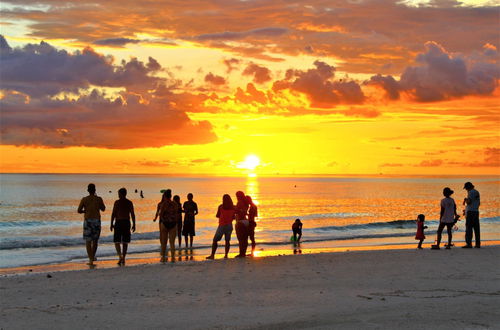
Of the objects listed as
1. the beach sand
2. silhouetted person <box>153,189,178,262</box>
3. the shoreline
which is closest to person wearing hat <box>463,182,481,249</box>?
the shoreline

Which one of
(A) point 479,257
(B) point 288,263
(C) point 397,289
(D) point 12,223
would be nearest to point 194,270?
(B) point 288,263

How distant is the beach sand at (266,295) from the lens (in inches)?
368

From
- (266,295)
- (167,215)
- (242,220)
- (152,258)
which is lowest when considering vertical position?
(152,258)

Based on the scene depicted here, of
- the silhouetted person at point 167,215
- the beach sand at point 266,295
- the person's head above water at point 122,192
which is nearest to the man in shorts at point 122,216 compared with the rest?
the person's head above water at point 122,192

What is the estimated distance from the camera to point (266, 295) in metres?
11.4

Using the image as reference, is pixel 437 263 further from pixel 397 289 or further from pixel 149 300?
pixel 149 300

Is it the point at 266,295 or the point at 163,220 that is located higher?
the point at 163,220

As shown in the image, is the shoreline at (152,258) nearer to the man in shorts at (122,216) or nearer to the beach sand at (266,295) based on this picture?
the man in shorts at (122,216)

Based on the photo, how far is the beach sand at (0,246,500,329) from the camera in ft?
30.7

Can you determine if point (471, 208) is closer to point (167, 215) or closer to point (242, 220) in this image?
point (242, 220)

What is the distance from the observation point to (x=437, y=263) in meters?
15.9

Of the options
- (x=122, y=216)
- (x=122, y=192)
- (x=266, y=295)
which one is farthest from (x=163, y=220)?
(x=266, y=295)

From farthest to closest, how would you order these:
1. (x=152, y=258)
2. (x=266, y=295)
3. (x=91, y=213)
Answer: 1. (x=152, y=258)
2. (x=91, y=213)
3. (x=266, y=295)

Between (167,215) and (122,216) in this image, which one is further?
(167,215)
